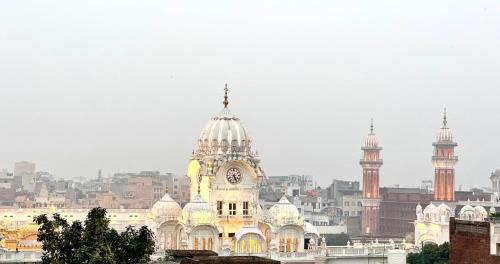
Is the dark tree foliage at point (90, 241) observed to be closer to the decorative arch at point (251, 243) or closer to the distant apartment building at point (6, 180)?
the decorative arch at point (251, 243)

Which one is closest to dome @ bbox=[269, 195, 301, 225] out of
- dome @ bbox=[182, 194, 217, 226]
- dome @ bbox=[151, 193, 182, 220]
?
dome @ bbox=[182, 194, 217, 226]

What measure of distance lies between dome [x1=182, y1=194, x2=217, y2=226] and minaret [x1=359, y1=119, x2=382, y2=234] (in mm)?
87896

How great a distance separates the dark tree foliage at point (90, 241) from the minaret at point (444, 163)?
10020 centimetres

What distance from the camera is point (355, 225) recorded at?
153250mm

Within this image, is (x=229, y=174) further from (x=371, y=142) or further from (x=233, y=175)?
(x=371, y=142)

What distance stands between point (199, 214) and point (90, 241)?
81.8 ft

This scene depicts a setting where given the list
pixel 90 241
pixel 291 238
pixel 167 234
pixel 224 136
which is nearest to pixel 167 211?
pixel 167 234

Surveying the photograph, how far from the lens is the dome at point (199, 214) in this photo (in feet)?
181

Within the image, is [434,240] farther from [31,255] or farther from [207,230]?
[31,255]

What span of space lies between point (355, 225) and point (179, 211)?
96.5 meters

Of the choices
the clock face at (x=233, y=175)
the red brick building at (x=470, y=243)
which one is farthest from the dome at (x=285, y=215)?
the red brick building at (x=470, y=243)

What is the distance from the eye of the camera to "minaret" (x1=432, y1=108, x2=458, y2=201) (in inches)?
5079

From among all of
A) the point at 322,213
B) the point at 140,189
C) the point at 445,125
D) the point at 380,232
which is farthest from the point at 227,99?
the point at 322,213

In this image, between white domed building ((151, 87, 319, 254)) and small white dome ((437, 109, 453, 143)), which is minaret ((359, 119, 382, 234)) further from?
white domed building ((151, 87, 319, 254))
